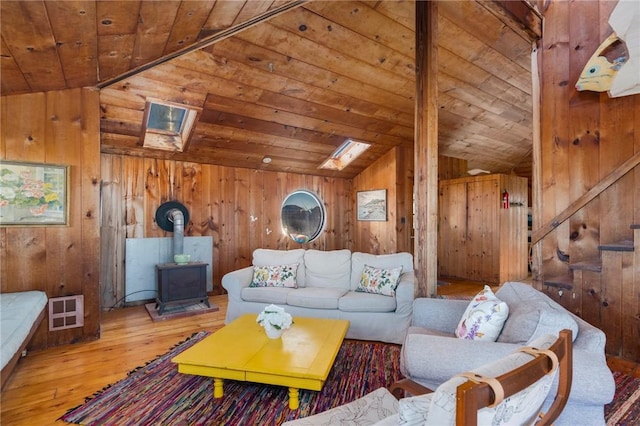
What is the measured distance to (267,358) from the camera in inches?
82.3

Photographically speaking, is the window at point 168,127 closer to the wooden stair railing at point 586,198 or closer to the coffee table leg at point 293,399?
the coffee table leg at point 293,399

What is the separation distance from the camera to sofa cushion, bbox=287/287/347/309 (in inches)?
131

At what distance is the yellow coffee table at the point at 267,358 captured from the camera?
1.93 m

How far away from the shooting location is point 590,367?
4.56ft

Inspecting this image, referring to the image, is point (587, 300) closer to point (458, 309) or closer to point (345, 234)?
point (458, 309)

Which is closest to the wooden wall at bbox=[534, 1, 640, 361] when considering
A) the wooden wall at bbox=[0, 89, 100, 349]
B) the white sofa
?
the white sofa

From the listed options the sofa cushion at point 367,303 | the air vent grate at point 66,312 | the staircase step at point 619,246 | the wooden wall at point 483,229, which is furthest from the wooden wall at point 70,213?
the wooden wall at point 483,229

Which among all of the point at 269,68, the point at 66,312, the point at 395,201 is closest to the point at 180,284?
the point at 66,312

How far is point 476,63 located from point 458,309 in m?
3.27

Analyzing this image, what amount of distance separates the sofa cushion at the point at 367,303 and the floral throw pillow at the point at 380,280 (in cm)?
9

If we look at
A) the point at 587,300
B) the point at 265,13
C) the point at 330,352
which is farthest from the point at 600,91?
the point at 330,352

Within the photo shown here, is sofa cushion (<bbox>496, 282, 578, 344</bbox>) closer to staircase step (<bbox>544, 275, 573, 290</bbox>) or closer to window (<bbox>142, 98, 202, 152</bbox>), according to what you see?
staircase step (<bbox>544, 275, 573, 290</bbox>)

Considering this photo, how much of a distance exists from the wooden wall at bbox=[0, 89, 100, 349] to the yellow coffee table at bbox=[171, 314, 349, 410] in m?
1.69

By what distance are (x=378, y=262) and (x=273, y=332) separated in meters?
1.67
